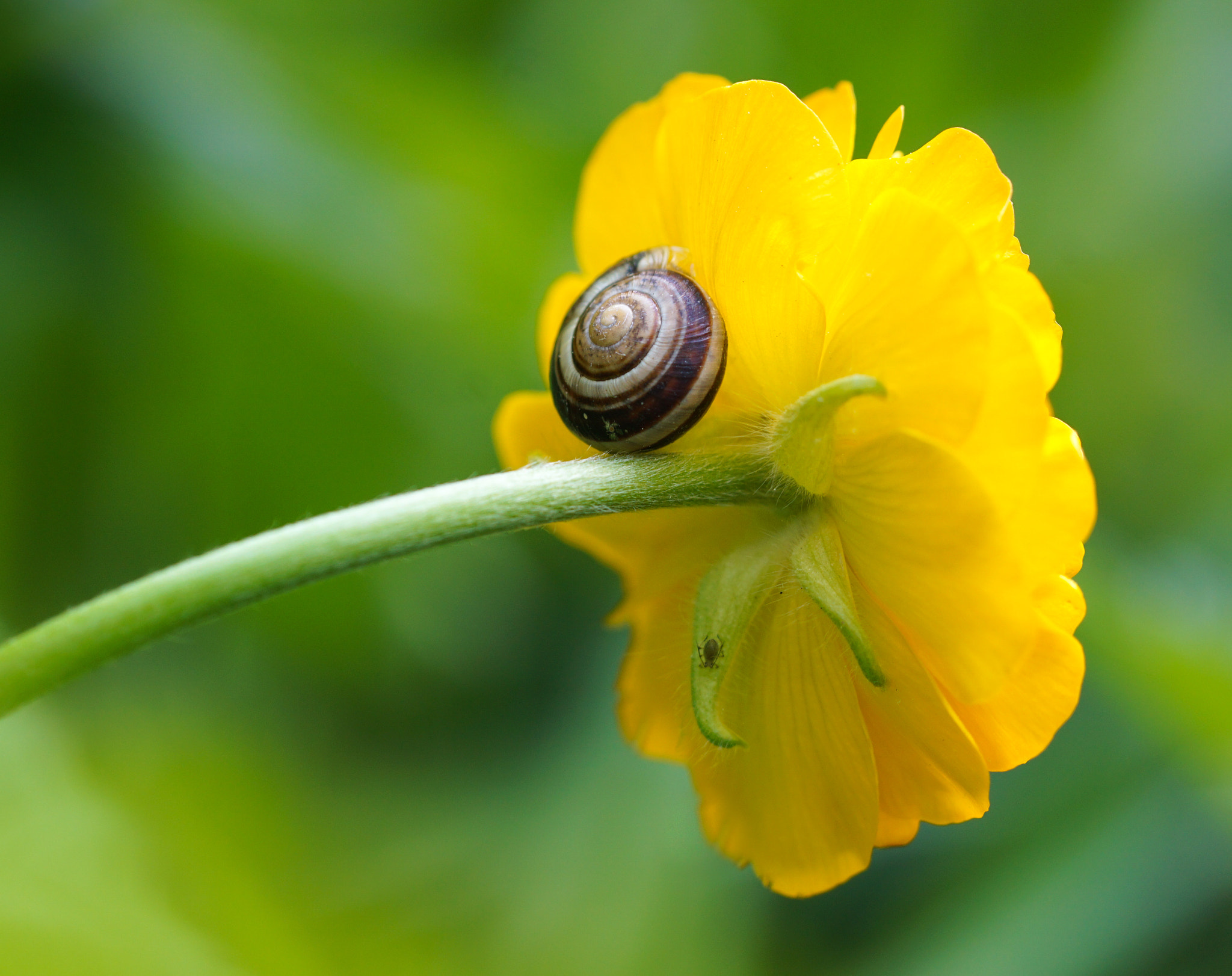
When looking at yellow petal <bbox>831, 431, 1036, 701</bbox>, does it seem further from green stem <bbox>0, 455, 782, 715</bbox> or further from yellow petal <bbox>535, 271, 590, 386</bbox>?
yellow petal <bbox>535, 271, 590, 386</bbox>

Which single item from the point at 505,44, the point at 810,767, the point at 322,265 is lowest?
the point at 810,767

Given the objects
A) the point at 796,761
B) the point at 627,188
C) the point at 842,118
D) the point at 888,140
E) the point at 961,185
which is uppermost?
the point at 627,188

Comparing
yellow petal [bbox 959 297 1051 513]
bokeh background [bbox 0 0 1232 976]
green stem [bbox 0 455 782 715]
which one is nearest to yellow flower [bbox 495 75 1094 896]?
yellow petal [bbox 959 297 1051 513]

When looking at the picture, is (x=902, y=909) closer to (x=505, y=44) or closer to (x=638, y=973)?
(x=638, y=973)

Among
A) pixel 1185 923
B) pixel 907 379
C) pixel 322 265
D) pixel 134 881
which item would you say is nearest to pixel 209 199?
pixel 322 265

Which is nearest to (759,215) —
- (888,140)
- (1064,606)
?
(888,140)

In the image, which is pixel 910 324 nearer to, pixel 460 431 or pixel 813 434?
pixel 813 434
